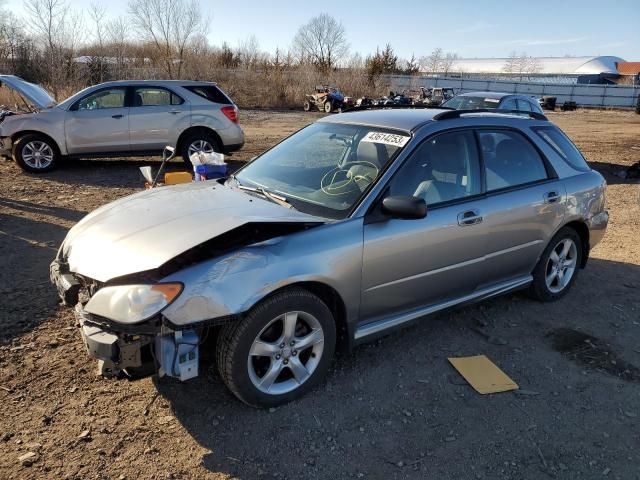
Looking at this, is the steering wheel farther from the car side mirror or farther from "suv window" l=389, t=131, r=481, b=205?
the car side mirror

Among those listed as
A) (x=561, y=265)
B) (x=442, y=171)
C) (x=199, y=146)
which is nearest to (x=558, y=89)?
(x=199, y=146)

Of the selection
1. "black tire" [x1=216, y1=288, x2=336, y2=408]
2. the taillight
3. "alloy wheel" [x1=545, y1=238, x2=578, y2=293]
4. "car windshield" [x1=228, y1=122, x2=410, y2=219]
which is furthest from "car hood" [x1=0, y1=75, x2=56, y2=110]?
"alloy wheel" [x1=545, y1=238, x2=578, y2=293]

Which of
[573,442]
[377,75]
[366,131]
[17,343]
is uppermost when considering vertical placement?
[377,75]

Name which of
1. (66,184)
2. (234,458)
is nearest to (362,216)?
(234,458)

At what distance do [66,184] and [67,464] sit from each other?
289 inches

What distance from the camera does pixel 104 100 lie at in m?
9.76

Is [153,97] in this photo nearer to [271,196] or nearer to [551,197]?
[271,196]

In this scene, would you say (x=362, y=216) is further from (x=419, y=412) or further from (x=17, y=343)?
(x=17, y=343)

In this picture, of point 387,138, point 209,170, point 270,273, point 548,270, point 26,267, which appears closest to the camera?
point 270,273

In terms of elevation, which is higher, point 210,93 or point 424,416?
point 210,93

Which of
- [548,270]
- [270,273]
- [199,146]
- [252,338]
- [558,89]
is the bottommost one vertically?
[548,270]

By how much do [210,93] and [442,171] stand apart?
26.0ft

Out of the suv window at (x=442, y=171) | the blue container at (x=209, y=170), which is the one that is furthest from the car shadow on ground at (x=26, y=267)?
the suv window at (x=442, y=171)

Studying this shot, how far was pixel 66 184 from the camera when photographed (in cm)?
880
